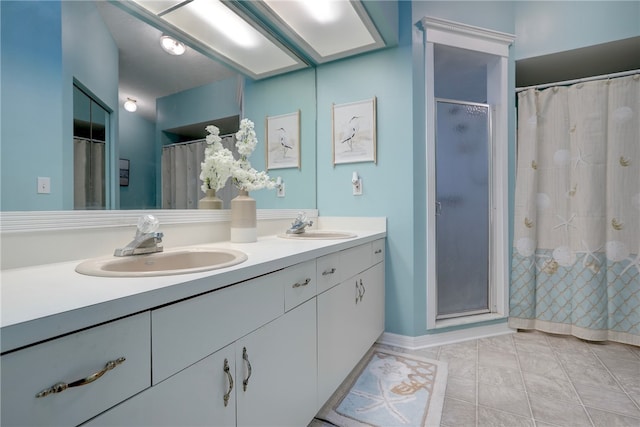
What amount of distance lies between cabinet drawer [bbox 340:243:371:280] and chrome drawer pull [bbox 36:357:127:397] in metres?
1.02

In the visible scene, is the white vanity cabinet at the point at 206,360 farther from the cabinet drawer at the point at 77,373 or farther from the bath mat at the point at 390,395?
the bath mat at the point at 390,395

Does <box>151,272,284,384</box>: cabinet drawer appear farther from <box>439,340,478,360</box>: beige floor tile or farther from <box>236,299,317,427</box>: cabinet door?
<box>439,340,478,360</box>: beige floor tile

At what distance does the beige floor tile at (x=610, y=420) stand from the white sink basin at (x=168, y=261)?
1726 mm

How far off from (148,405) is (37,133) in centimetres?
84

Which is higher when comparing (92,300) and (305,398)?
(92,300)

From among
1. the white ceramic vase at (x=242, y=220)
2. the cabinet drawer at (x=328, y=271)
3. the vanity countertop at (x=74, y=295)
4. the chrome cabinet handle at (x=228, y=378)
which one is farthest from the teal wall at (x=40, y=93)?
the cabinet drawer at (x=328, y=271)

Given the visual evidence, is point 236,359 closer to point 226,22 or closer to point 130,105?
point 130,105

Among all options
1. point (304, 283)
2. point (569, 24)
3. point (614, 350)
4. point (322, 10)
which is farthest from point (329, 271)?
point (569, 24)

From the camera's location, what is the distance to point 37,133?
2.85ft

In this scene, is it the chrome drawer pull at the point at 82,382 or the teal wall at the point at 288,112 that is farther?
the teal wall at the point at 288,112

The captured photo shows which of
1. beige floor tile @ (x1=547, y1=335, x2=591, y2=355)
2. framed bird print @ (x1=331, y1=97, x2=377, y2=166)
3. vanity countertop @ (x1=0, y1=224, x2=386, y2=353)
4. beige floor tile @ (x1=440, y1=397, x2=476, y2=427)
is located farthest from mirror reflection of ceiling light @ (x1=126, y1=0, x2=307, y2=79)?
beige floor tile @ (x1=547, y1=335, x2=591, y2=355)

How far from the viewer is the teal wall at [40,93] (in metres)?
0.82

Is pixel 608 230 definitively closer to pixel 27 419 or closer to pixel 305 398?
pixel 305 398

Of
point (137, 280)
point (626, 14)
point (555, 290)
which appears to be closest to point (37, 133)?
point (137, 280)
